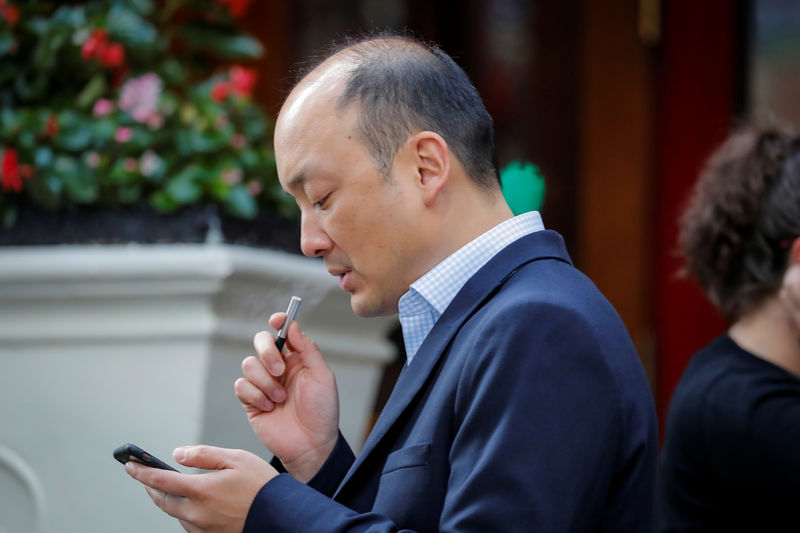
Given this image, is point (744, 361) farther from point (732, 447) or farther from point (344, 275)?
point (344, 275)

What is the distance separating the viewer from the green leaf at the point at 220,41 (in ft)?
8.70

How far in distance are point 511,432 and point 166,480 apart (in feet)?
1.28

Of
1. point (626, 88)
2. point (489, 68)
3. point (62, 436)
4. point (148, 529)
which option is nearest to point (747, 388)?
point (148, 529)

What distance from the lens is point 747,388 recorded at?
1815 millimetres

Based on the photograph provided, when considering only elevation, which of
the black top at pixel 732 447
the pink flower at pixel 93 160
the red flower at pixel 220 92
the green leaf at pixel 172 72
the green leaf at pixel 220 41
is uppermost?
the green leaf at pixel 220 41

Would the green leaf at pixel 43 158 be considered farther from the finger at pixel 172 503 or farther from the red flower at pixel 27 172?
the finger at pixel 172 503

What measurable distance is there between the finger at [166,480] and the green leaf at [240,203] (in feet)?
3.97

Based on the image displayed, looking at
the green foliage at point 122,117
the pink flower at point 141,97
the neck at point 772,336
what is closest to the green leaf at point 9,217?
the green foliage at point 122,117

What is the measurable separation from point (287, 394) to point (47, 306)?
107cm

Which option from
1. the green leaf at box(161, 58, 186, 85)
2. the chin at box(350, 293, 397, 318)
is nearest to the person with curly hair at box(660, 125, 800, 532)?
the chin at box(350, 293, 397, 318)

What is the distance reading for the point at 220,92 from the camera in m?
2.60

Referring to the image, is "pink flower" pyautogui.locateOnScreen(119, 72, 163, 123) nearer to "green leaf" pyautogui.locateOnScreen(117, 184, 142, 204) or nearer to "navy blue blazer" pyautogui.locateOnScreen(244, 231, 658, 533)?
"green leaf" pyautogui.locateOnScreen(117, 184, 142, 204)

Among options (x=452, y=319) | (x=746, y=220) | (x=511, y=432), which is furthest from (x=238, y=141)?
(x=511, y=432)

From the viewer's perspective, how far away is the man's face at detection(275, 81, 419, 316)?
125 centimetres
